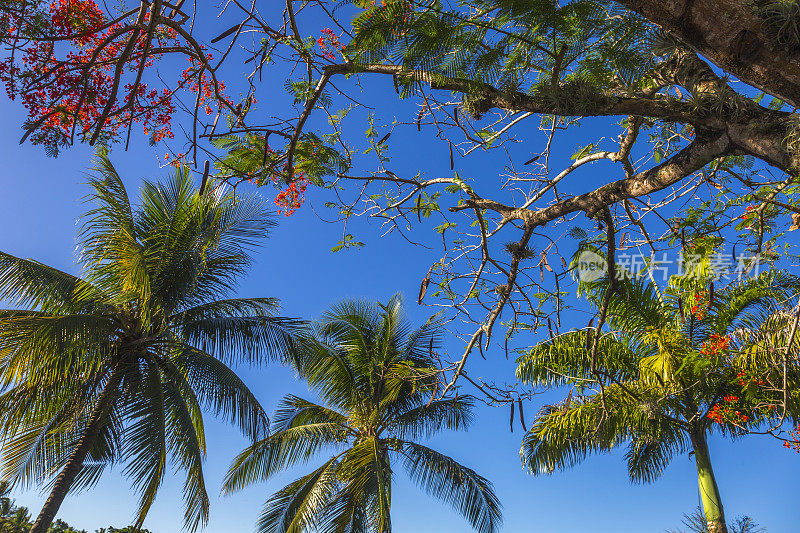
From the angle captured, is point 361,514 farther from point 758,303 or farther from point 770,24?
point 770,24

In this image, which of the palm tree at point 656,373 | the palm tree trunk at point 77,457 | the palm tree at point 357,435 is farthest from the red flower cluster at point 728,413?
the palm tree trunk at point 77,457

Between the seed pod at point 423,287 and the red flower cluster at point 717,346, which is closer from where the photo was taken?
the seed pod at point 423,287

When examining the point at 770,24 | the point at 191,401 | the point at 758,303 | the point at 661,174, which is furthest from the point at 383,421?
the point at 770,24

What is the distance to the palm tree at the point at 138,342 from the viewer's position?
789cm

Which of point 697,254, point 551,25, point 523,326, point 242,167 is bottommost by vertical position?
point 523,326

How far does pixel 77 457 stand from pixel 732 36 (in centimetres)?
900

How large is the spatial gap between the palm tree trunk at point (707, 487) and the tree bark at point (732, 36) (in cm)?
773

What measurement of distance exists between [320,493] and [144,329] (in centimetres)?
414

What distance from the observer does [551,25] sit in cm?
288

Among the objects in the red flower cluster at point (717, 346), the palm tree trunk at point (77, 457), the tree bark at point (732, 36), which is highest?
the red flower cluster at point (717, 346)

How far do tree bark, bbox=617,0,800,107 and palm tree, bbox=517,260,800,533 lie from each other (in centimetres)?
602

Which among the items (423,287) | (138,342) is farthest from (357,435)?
(423,287)

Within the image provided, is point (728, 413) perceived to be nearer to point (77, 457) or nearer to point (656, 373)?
point (656, 373)

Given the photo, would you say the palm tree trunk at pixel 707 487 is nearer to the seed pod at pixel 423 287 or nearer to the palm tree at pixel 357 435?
the palm tree at pixel 357 435
